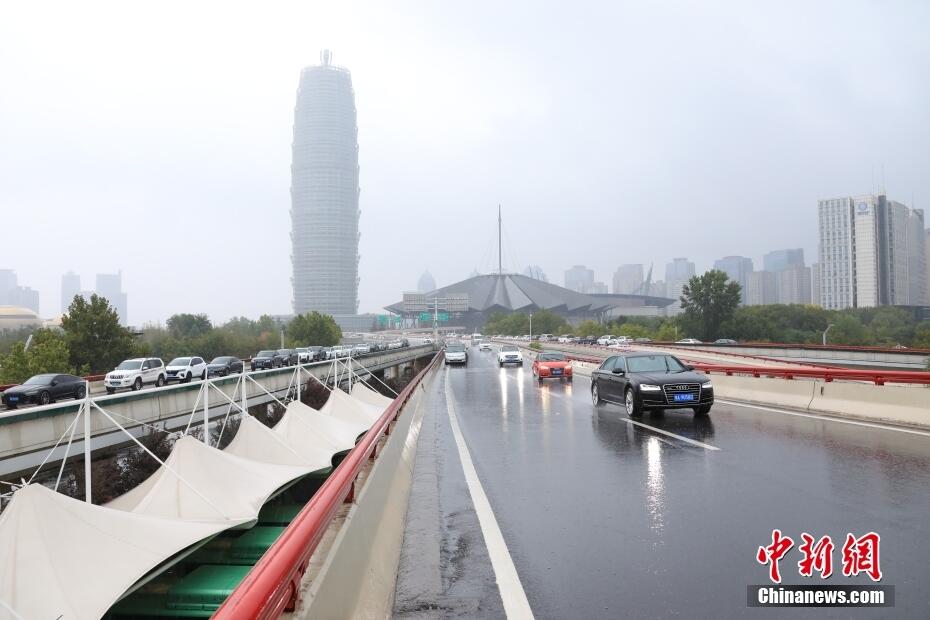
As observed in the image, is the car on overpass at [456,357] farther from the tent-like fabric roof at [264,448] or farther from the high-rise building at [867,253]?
the high-rise building at [867,253]

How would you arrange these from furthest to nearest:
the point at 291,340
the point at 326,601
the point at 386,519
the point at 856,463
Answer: the point at 291,340 < the point at 856,463 < the point at 386,519 < the point at 326,601

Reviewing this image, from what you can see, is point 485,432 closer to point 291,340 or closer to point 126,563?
point 126,563

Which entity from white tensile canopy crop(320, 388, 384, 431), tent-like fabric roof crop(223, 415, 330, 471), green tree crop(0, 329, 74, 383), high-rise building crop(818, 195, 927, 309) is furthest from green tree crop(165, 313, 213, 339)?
high-rise building crop(818, 195, 927, 309)

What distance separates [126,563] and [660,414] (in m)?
12.2

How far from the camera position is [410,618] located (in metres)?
4.29

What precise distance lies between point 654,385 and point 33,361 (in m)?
50.8

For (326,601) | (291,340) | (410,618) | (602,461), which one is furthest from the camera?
(291,340)

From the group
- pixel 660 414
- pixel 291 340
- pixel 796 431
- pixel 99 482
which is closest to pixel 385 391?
pixel 99 482

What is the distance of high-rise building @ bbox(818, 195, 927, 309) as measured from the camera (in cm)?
15525

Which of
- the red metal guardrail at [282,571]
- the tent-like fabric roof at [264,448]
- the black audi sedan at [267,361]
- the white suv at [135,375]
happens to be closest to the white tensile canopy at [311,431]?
the tent-like fabric roof at [264,448]

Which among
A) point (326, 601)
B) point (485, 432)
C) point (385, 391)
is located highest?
point (326, 601)

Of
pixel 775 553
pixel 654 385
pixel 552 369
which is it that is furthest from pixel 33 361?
pixel 775 553

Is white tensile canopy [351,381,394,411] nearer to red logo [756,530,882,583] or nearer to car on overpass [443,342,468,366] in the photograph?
red logo [756,530,882,583]

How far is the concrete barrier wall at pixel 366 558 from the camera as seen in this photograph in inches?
139
